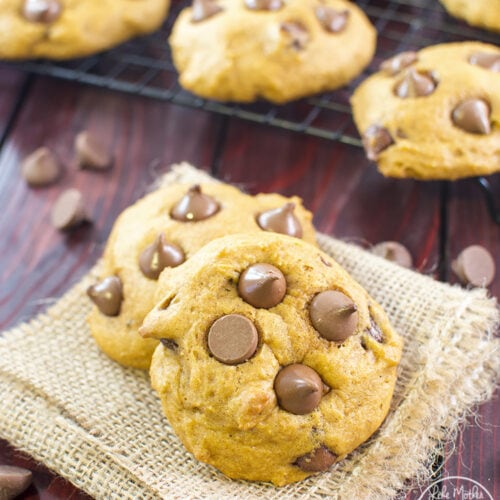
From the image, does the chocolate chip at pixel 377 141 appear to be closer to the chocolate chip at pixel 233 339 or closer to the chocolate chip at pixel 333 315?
the chocolate chip at pixel 333 315

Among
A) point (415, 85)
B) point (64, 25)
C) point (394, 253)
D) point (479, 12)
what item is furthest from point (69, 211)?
point (479, 12)

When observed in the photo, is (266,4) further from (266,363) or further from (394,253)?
(266,363)

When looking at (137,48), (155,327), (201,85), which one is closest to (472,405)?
(155,327)

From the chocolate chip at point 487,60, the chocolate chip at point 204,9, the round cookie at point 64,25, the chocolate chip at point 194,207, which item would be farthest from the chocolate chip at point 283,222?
the round cookie at point 64,25

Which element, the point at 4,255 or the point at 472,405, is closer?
the point at 472,405

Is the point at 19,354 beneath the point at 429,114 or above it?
beneath

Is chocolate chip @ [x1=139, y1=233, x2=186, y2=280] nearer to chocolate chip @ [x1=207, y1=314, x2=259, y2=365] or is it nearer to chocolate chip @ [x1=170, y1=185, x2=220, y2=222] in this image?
chocolate chip @ [x1=170, y1=185, x2=220, y2=222]

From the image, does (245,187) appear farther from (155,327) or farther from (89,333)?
(155,327)
